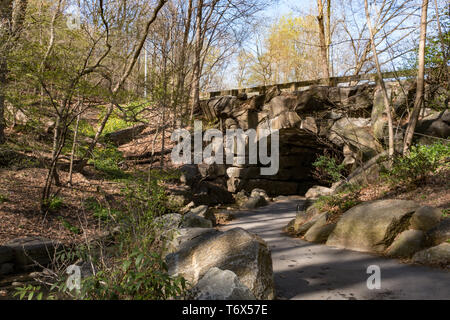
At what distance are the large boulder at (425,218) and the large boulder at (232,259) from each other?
9.60 feet

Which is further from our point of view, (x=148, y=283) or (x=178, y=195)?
(x=178, y=195)

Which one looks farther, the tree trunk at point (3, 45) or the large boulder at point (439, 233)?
the tree trunk at point (3, 45)

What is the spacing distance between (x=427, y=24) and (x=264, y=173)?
9290 mm

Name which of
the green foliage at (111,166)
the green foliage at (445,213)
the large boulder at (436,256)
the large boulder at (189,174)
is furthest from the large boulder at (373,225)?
the large boulder at (189,174)

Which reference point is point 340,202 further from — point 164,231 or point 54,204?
point 54,204

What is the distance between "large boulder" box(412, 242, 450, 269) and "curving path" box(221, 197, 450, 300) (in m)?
0.20

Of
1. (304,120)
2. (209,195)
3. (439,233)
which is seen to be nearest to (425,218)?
(439,233)

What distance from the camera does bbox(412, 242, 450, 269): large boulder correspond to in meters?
4.49

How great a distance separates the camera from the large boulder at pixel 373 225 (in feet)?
17.8

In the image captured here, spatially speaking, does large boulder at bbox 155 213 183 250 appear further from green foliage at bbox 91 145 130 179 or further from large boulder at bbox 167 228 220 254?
green foliage at bbox 91 145 130 179

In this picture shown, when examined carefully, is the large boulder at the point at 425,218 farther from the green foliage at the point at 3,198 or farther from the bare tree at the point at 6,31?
the green foliage at the point at 3,198

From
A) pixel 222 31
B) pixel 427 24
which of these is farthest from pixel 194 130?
pixel 427 24

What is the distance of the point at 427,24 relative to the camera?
9.35 meters
